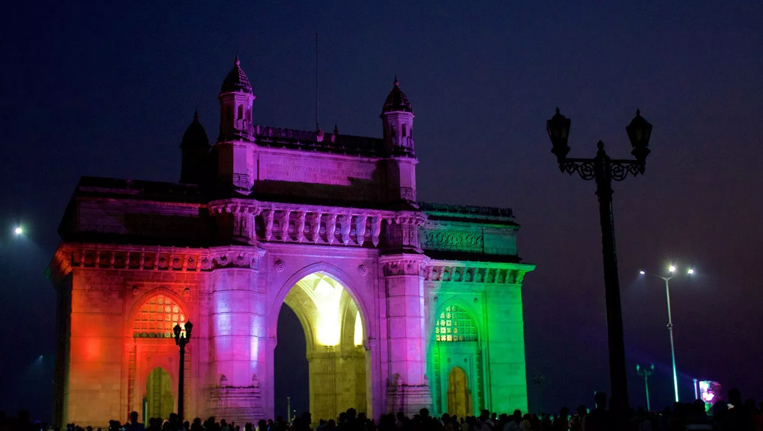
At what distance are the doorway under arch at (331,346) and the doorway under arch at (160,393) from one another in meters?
7.09

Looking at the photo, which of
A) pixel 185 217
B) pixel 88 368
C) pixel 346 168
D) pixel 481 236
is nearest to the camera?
pixel 88 368

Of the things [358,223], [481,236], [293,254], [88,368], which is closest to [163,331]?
[88,368]

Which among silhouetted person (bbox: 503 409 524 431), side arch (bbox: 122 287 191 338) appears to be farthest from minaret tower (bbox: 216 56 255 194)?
silhouetted person (bbox: 503 409 524 431)

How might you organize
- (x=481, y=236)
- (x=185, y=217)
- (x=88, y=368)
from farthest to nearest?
(x=481, y=236) < (x=185, y=217) < (x=88, y=368)

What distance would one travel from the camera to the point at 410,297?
36906 millimetres

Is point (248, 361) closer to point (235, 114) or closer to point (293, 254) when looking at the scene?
point (293, 254)

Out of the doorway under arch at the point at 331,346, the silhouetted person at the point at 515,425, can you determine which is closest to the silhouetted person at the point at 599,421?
the silhouetted person at the point at 515,425

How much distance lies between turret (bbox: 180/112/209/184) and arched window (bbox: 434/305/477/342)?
11778 millimetres

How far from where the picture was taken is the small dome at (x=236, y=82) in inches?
1422

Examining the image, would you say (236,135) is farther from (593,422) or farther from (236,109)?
(593,422)

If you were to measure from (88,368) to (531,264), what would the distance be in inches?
732

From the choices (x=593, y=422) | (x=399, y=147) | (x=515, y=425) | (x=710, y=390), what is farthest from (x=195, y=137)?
(x=593, y=422)

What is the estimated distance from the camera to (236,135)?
3562 cm

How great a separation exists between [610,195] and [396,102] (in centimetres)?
2404
